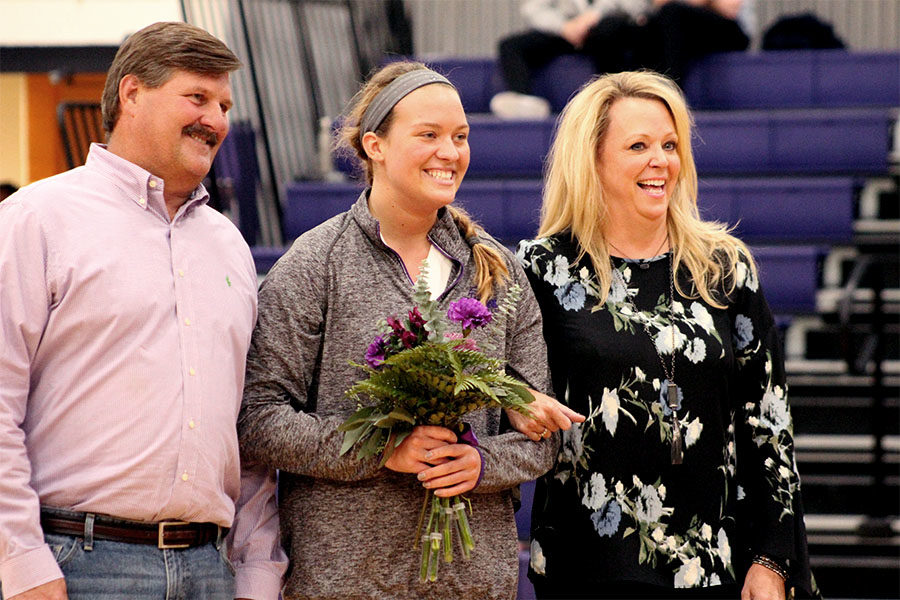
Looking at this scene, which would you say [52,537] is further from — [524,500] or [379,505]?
[524,500]

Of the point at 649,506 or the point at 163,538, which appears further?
the point at 649,506

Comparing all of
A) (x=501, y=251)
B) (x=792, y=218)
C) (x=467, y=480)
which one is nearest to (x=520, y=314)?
(x=501, y=251)

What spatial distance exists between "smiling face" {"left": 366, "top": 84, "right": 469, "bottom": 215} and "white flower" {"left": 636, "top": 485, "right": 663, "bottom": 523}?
74cm

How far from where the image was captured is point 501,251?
91.0 inches

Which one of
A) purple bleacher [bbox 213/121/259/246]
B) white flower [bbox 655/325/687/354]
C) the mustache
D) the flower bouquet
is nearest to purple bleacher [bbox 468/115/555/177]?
purple bleacher [bbox 213/121/259/246]

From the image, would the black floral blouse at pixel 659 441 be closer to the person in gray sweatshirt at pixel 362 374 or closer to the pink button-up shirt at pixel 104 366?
the person in gray sweatshirt at pixel 362 374

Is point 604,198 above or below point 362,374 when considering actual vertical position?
above

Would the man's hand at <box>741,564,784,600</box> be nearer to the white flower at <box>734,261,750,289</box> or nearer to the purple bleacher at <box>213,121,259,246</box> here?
the white flower at <box>734,261,750,289</box>

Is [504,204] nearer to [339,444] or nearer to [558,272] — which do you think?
[558,272]

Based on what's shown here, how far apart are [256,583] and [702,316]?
109 cm

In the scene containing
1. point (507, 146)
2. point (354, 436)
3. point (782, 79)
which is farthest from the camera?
point (782, 79)

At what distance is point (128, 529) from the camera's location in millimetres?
1925

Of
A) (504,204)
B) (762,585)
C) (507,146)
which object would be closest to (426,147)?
(762,585)

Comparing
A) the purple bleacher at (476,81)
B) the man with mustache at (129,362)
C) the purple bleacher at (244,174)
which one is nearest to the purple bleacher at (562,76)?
the purple bleacher at (476,81)
